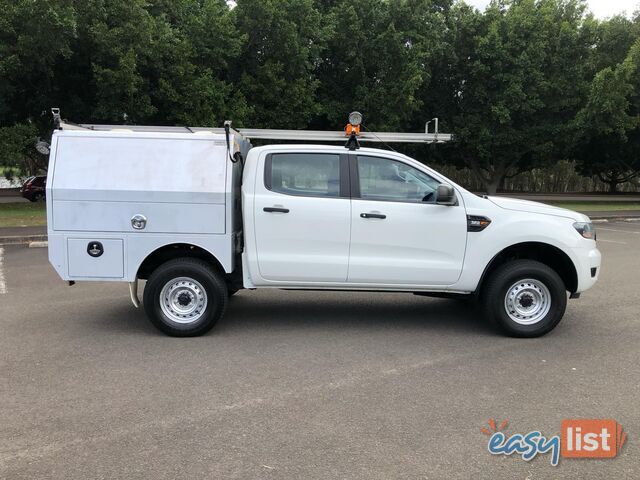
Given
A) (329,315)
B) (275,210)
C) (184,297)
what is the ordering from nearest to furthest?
(275,210) → (184,297) → (329,315)

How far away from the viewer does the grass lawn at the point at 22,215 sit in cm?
1622

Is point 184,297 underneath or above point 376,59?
underneath

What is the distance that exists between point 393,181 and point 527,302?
1.95 m

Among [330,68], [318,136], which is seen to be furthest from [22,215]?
[318,136]

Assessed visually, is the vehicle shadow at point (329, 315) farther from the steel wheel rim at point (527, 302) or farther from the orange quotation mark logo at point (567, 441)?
the orange quotation mark logo at point (567, 441)

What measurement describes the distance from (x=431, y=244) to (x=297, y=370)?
2.01 metres

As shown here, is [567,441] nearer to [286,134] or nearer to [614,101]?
[286,134]

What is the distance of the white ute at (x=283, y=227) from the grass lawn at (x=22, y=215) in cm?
1170

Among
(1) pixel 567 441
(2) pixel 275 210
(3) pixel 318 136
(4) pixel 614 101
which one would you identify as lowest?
(1) pixel 567 441

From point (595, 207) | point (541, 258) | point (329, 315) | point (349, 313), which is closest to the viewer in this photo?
point (541, 258)

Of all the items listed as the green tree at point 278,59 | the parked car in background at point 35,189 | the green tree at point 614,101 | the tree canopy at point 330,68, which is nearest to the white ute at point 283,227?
the tree canopy at point 330,68

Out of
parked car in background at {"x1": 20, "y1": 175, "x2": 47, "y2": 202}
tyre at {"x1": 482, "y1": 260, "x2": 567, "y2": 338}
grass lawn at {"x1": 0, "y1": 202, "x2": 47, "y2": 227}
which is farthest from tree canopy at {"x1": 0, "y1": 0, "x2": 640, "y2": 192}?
tyre at {"x1": 482, "y1": 260, "x2": 567, "y2": 338}

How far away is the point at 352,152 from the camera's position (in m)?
5.90

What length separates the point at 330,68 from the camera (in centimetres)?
2639
